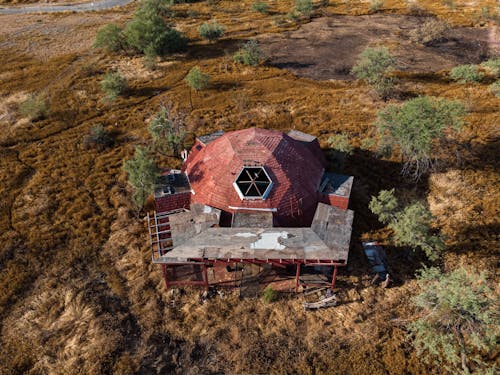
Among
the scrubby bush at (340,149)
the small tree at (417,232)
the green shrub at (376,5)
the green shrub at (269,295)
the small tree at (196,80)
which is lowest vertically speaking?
the green shrub at (269,295)

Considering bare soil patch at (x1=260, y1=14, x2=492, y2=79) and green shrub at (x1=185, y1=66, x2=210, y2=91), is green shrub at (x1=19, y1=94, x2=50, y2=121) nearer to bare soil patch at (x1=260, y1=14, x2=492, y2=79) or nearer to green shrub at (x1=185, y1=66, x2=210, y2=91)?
green shrub at (x1=185, y1=66, x2=210, y2=91)

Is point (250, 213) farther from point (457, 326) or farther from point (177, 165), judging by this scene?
point (457, 326)

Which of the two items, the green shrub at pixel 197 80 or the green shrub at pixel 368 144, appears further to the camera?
the green shrub at pixel 197 80

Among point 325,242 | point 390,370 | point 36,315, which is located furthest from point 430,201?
point 36,315

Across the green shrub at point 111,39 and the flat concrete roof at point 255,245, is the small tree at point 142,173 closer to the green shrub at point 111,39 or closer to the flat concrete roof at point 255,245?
the flat concrete roof at point 255,245

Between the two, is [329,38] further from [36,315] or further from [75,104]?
[36,315]

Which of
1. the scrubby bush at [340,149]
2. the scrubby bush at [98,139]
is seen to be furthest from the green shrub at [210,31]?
the scrubby bush at [340,149]

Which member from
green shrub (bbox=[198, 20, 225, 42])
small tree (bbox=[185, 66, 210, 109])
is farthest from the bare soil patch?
small tree (bbox=[185, 66, 210, 109])
